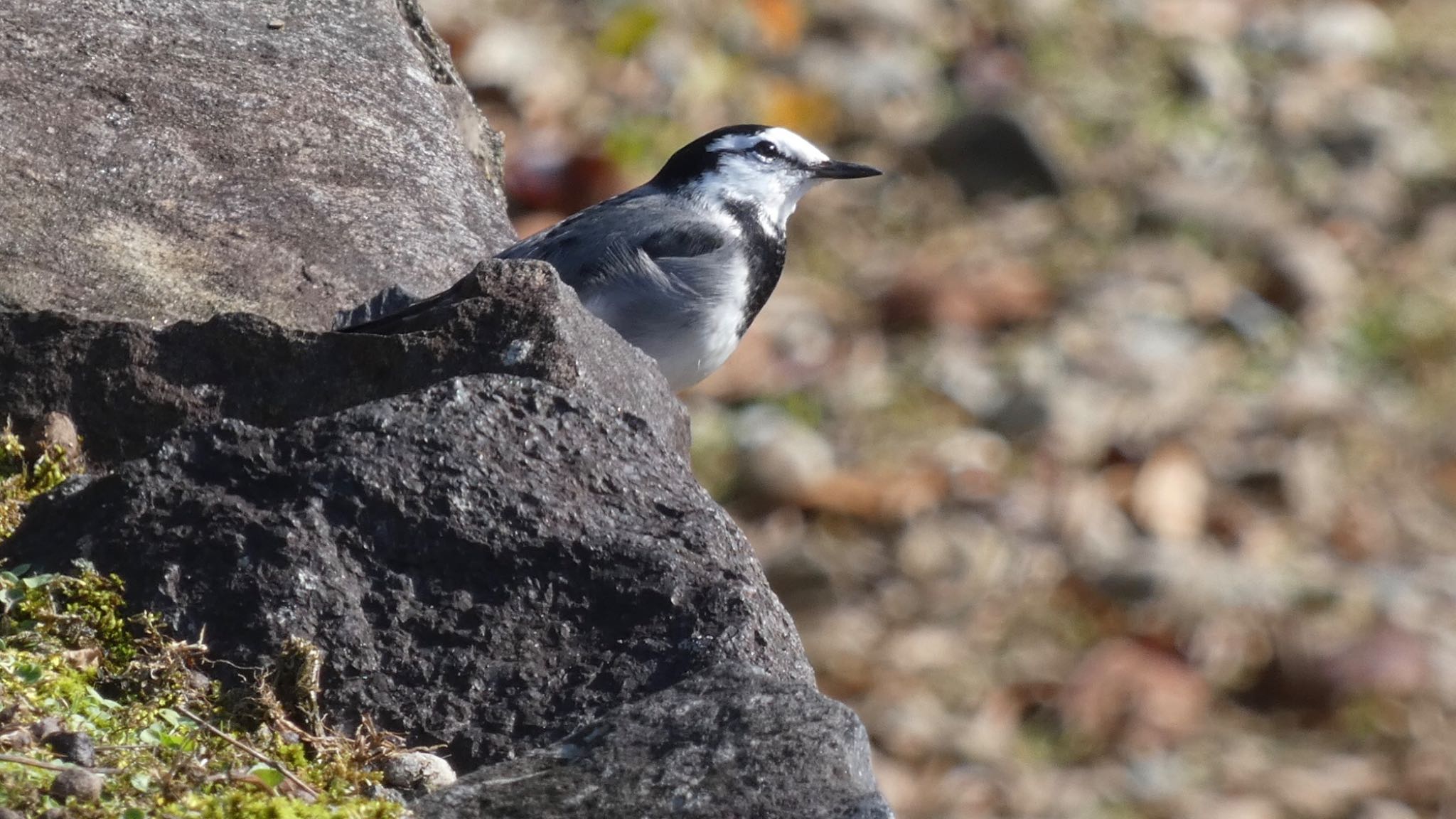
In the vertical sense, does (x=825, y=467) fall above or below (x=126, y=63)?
above

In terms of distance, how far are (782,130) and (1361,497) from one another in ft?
12.9

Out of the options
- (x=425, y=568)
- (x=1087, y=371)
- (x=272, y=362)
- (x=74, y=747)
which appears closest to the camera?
(x=74, y=747)

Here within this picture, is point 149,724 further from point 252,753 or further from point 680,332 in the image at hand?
point 680,332

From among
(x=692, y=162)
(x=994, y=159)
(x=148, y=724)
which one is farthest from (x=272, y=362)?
(x=994, y=159)

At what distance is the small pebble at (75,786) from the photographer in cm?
246

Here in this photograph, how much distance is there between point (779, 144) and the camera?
259 inches

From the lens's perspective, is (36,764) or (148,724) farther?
(148,724)

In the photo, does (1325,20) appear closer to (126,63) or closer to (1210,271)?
(1210,271)

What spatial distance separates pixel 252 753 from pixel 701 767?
53 centimetres

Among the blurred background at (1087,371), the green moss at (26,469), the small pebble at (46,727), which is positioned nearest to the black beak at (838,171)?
the blurred background at (1087,371)

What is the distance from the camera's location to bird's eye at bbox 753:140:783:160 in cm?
651

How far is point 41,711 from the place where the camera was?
2682 millimetres

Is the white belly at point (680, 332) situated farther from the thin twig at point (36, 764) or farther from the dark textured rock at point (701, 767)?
the thin twig at point (36, 764)

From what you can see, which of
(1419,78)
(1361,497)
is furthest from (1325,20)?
(1361,497)
